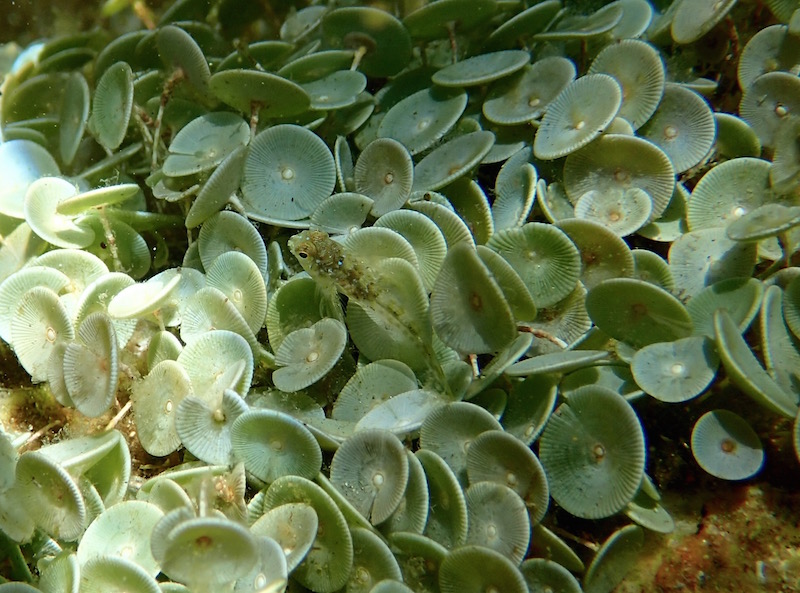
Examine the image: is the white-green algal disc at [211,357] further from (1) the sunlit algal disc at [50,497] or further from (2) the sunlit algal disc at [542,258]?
(2) the sunlit algal disc at [542,258]

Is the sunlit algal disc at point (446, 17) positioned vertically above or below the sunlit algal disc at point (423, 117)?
above

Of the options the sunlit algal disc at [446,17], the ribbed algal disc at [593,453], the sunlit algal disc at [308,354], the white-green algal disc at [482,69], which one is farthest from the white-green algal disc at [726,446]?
the sunlit algal disc at [446,17]

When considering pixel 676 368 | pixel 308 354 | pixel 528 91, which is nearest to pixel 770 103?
pixel 528 91

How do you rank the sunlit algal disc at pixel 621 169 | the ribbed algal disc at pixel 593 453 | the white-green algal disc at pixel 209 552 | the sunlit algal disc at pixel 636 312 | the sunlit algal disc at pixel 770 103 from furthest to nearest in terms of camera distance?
the sunlit algal disc at pixel 770 103, the sunlit algal disc at pixel 621 169, the sunlit algal disc at pixel 636 312, the ribbed algal disc at pixel 593 453, the white-green algal disc at pixel 209 552

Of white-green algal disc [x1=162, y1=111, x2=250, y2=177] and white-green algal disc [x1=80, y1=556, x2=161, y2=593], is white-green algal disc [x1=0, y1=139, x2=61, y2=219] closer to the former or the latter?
white-green algal disc [x1=162, y1=111, x2=250, y2=177]

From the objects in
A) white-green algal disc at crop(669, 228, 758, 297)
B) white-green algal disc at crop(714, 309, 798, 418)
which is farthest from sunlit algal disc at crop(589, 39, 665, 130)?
white-green algal disc at crop(714, 309, 798, 418)

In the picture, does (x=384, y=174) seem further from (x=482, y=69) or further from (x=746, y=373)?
(x=746, y=373)

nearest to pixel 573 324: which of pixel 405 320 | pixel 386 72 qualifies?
pixel 405 320
